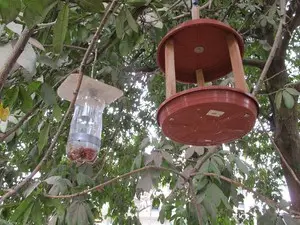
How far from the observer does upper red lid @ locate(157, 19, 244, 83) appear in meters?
1.30

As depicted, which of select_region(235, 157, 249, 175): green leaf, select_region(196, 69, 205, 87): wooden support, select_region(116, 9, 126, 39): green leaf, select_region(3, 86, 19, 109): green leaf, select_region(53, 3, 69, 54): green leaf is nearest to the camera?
select_region(53, 3, 69, 54): green leaf

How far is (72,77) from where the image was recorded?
1.38 meters

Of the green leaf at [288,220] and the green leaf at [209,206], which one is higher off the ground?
the green leaf at [209,206]

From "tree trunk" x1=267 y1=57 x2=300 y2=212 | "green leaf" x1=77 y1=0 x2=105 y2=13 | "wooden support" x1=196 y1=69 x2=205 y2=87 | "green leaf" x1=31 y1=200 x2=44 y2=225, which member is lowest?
"green leaf" x1=31 y1=200 x2=44 y2=225

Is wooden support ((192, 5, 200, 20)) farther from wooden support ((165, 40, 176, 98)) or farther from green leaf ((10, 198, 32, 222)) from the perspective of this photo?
green leaf ((10, 198, 32, 222))

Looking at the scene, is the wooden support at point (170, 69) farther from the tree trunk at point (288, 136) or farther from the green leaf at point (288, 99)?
the tree trunk at point (288, 136)

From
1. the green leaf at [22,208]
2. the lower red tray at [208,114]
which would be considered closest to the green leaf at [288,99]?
the lower red tray at [208,114]

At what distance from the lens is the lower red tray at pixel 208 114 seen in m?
1.13

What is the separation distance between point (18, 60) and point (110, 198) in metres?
2.41

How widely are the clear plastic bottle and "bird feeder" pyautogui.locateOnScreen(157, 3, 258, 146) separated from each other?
1.23 ft

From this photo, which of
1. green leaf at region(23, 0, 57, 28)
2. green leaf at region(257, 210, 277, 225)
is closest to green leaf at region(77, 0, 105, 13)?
green leaf at region(23, 0, 57, 28)

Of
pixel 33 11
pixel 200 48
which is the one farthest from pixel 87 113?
pixel 33 11

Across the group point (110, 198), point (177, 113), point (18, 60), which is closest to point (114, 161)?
point (110, 198)

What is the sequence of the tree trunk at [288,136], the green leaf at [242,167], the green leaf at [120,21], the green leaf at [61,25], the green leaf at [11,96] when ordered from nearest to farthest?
the green leaf at [61,25], the green leaf at [11,96], the green leaf at [120,21], the green leaf at [242,167], the tree trunk at [288,136]
